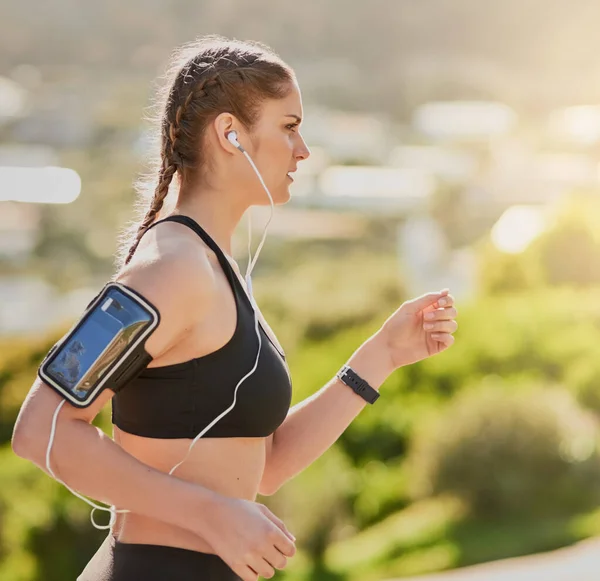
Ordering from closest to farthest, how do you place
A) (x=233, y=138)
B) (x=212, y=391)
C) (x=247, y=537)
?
(x=247, y=537) < (x=212, y=391) < (x=233, y=138)

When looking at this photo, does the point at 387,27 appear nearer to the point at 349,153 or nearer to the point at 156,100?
the point at 349,153

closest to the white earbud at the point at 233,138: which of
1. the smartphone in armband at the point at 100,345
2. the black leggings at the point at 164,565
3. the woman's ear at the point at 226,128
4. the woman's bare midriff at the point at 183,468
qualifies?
the woman's ear at the point at 226,128

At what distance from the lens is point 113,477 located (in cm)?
124

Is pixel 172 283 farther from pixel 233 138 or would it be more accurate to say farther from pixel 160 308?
pixel 233 138

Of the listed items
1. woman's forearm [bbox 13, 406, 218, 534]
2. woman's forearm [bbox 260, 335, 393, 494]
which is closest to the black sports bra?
woman's forearm [bbox 13, 406, 218, 534]

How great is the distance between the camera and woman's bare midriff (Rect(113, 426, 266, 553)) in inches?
53.9

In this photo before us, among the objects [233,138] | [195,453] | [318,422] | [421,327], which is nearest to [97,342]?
[195,453]

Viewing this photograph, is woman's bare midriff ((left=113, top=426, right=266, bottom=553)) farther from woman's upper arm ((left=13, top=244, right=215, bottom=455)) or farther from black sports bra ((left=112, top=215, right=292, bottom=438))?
woman's upper arm ((left=13, top=244, right=215, bottom=455))

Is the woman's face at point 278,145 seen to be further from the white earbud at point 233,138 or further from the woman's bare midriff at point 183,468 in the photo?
the woman's bare midriff at point 183,468

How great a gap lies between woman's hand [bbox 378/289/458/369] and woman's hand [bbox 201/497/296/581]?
0.58m

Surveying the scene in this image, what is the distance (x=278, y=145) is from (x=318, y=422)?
0.50 m

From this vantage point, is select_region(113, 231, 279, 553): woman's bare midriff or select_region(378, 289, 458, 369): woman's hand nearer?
select_region(113, 231, 279, 553): woman's bare midriff

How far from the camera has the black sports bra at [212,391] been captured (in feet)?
4.39

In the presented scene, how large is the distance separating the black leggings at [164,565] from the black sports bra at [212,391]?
Answer: 0.16 meters
